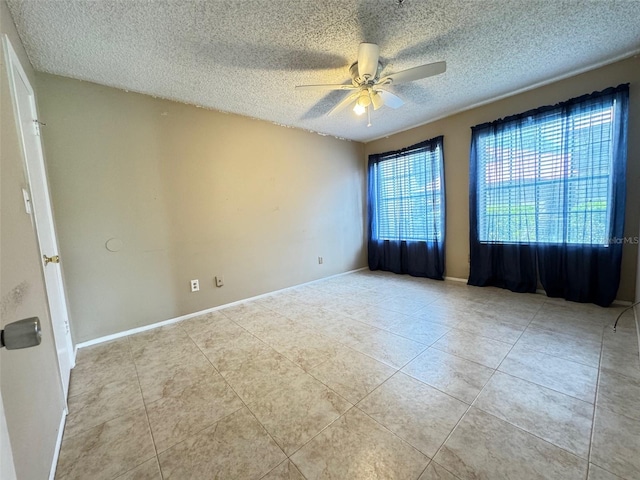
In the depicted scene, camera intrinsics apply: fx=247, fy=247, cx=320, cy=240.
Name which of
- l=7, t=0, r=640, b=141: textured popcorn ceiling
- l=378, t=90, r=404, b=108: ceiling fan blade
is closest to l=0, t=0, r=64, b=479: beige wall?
l=7, t=0, r=640, b=141: textured popcorn ceiling

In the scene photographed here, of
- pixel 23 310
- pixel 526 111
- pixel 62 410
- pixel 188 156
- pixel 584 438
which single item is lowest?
pixel 584 438

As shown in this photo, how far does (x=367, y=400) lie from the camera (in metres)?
1.40

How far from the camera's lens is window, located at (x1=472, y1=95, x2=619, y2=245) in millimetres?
2391

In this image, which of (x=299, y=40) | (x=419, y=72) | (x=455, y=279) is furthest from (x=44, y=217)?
(x=455, y=279)

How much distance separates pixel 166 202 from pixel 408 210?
3.35m

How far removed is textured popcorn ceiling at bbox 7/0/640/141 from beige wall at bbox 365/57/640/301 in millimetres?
161

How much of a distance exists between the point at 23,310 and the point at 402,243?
13.3ft

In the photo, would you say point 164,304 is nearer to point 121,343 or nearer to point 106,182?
point 121,343

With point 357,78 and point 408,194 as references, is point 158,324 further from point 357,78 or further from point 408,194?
point 408,194

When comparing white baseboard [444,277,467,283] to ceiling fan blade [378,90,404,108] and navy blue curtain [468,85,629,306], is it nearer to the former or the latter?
navy blue curtain [468,85,629,306]

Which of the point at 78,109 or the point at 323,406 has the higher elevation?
the point at 78,109

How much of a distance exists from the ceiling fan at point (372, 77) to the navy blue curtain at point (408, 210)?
151cm

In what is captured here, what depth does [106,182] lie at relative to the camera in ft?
7.34

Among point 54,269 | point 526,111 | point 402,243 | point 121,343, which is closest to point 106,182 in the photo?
point 54,269
